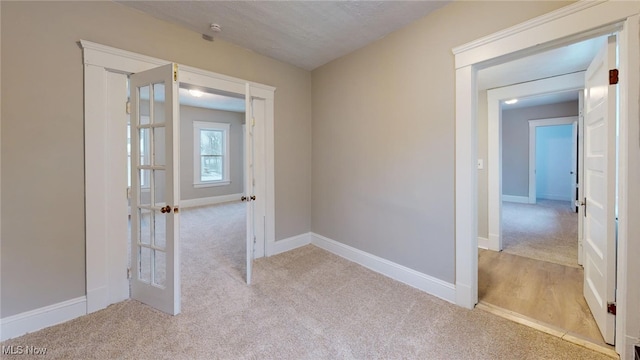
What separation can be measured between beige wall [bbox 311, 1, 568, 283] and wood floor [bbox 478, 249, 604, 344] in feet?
1.99

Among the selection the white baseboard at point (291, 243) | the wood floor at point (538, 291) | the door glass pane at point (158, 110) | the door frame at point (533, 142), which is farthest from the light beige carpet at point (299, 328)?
the door frame at point (533, 142)

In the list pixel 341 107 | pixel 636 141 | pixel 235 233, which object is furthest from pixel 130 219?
pixel 636 141

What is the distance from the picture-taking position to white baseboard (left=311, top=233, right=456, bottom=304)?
7.29ft

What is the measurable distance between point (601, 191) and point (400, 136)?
1.49 metres

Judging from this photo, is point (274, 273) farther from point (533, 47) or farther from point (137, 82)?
point (533, 47)

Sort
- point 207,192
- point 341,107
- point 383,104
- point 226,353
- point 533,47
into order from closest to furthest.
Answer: point 226,353 < point 533,47 < point 383,104 < point 341,107 < point 207,192

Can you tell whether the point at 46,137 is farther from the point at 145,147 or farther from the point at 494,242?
the point at 494,242

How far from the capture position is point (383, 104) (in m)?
2.67

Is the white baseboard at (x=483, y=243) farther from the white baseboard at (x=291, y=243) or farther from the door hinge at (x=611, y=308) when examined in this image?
the white baseboard at (x=291, y=243)

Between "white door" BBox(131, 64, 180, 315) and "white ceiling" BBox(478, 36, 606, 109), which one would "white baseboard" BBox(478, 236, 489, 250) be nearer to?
"white ceiling" BBox(478, 36, 606, 109)

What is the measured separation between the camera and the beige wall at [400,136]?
213cm

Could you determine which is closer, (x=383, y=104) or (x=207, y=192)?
(x=383, y=104)

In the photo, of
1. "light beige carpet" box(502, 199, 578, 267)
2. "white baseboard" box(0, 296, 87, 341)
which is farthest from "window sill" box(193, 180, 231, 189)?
"light beige carpet" box(502, 199, 578, 267)

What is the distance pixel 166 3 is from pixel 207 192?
5460 mm
